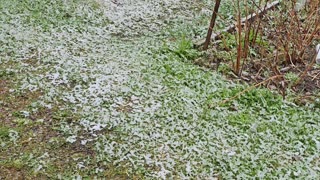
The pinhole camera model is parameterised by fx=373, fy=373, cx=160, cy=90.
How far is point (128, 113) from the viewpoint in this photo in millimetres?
2500

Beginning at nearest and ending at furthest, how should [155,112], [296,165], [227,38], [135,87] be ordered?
[296,165] < [155,112] < [135,87] < [227,38]

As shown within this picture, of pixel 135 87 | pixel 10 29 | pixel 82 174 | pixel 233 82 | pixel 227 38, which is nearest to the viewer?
pixel 82 174

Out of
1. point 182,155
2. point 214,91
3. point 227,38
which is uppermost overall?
point 227,38

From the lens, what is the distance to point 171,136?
233cm

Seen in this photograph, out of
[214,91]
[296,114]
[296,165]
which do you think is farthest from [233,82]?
[296,165]

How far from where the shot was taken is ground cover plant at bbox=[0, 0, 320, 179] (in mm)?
2094

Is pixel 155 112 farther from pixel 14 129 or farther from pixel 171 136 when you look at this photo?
pixel 14 129

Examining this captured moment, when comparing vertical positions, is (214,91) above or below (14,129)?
above

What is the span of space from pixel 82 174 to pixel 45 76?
3.61 ft

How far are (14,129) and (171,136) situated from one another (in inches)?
37.8

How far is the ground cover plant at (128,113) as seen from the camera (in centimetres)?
209

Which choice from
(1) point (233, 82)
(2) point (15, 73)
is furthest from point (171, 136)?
(2) point (15, 73)

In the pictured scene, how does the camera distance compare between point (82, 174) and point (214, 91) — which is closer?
point (82, 174)

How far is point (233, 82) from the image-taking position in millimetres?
3033
